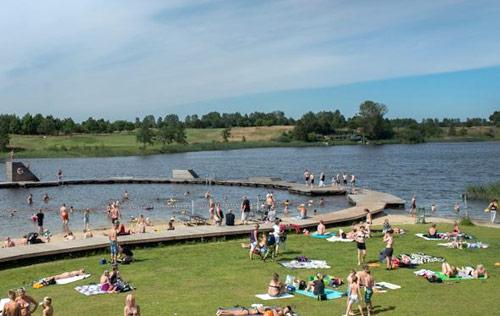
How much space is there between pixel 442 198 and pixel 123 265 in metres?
39.7

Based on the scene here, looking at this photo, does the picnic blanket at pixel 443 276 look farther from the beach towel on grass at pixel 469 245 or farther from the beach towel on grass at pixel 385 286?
the beach towel on grass at pixel 469 245

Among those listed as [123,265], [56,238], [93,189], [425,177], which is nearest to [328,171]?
[425,177]

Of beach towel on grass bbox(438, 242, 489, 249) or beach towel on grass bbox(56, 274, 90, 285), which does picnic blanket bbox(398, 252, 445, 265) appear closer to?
beach towel on grass bbox(438, 242, 489, 249)

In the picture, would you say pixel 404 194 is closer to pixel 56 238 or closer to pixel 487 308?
pixel 56 238

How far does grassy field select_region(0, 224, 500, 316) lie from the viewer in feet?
55.8

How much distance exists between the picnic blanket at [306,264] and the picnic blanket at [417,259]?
3.00 metres

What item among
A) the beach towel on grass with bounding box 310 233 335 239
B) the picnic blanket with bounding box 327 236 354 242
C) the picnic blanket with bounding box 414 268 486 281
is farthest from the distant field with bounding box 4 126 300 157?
the picnic blanket with bounding box 414 268 486 281

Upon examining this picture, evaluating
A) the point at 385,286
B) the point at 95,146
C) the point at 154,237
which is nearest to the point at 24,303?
the point at 385,286

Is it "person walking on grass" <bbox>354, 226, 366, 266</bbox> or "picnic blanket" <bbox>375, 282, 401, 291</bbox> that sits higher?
"person walking on grass" <bbox>354, 226, 366, 266</bbox>

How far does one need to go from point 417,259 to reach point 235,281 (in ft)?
25.1

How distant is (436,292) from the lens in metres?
18.6

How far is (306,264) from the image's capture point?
22672 mm

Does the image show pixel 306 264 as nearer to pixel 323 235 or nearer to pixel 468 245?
pixel 323 235

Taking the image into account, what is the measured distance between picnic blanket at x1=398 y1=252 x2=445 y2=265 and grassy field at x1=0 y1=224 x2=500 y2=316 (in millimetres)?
596
